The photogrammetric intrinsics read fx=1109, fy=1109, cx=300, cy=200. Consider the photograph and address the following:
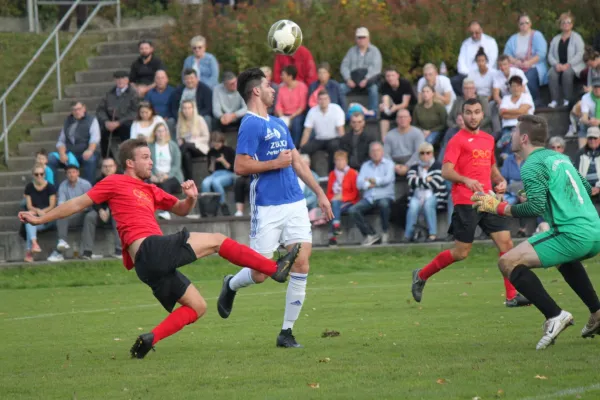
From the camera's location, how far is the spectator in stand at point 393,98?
849 inches

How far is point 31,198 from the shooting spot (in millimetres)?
20797

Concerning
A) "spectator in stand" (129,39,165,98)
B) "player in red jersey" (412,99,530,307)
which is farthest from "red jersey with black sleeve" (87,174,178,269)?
"spectator in stand" (129,39,165,98)

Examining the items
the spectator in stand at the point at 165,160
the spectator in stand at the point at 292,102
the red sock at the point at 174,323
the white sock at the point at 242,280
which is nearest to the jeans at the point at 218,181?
the spectator in stand at the point at 165,160

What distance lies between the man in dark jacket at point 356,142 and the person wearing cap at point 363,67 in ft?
4.50

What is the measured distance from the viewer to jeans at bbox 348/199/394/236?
19828 millimetres

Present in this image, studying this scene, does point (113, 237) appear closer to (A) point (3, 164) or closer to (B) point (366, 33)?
(A) point (3, 164)

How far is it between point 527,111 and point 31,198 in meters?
9.35

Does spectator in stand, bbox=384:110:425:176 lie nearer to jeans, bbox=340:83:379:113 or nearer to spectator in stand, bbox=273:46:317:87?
jeans, bbox=340:83:379:113

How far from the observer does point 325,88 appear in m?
22.0

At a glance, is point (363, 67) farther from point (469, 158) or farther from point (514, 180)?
point (469, 158)

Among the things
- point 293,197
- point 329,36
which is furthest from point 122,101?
point 293,197

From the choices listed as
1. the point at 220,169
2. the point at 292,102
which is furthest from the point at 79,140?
the point at 292,102

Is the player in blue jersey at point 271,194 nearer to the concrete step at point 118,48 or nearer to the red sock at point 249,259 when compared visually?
the red sock at point 249,259

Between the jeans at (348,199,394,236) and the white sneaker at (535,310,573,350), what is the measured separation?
10873mm
